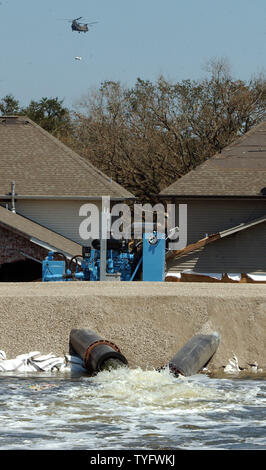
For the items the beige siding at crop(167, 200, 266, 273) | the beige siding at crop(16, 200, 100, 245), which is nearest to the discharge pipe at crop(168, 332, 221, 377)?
the beige siding at crop(16, 200, 100, 245)

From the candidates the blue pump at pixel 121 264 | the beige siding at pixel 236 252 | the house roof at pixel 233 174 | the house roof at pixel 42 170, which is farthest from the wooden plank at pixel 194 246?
the blue pump at pixel 121 264

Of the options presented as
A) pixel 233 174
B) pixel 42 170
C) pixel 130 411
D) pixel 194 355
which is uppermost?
pixel 42 170

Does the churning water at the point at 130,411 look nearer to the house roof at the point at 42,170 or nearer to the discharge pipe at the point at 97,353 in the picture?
the discharge pipe at the point at 97,353

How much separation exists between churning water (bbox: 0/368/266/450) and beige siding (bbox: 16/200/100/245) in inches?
791

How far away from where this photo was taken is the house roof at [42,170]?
37125 mm

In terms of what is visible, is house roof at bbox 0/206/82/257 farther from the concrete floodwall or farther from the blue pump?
the concrete floodwall

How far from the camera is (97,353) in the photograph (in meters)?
16.7

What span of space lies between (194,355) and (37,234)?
18.1m

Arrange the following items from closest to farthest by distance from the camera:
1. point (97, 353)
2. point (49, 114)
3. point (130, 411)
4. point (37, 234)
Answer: point (130, 411) → point (97, 353) → point (37, 234) → point (49, 114)

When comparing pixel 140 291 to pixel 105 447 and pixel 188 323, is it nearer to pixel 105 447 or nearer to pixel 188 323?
pixel 188 323

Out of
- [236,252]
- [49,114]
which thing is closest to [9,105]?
[49,114]

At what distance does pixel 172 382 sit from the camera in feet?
52.6

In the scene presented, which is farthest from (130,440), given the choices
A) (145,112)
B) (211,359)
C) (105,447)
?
(145,112)

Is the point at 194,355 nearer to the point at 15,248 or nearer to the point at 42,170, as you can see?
the point at 15,248
